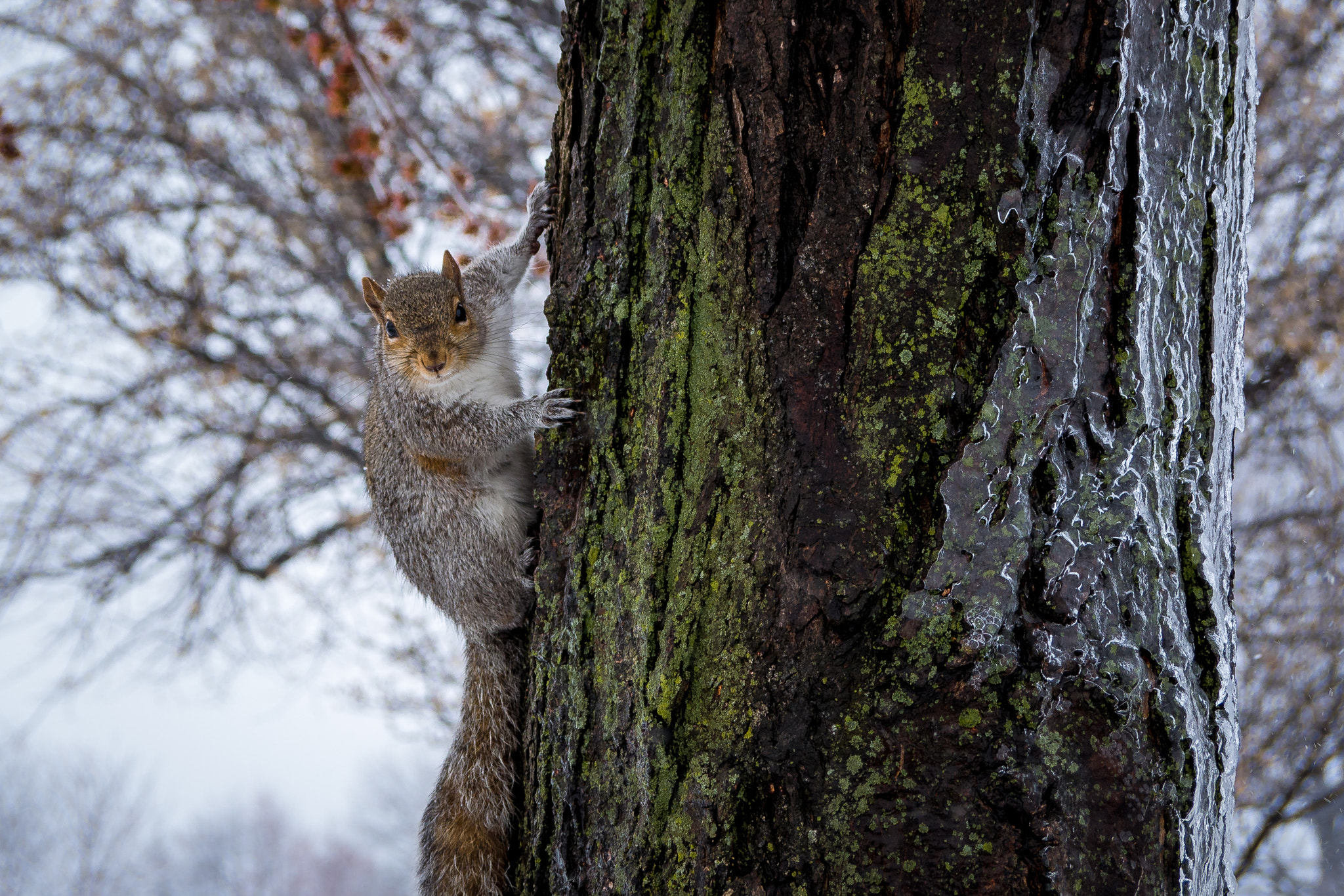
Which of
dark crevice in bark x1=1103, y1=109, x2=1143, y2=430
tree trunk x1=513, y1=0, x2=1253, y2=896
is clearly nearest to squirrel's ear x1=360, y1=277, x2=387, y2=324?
tree trunk x1=513, y1=0, x2=1253, y2=896

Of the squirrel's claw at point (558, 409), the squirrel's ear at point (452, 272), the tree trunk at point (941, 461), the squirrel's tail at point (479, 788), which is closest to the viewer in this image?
the tree trunk at point (941, 461)

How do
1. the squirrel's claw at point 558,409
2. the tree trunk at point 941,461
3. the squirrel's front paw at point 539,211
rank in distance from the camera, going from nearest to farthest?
the tree trunk at point 941,461, the squirrel's claw at point 558,409, the squirrel's front paw at point 539,211

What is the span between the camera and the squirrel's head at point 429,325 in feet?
6.43

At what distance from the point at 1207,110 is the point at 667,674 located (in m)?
0.89

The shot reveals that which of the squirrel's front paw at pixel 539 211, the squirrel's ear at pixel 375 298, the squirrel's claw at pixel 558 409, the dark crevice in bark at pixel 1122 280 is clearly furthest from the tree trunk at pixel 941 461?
the squirrel's ear at pixel 375 298

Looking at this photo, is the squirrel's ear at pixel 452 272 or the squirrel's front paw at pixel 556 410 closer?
the squirrel's front paw at pixel 556 410

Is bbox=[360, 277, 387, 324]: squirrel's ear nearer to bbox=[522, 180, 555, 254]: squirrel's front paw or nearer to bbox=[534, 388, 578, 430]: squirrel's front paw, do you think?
bbox=[522, 180, 555, 254]: squirrel's front paw

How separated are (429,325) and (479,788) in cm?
94

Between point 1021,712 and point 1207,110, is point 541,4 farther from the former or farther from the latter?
point 1021,712

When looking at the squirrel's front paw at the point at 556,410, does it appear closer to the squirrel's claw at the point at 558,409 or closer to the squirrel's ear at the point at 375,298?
the squirrel's claw at the point at 558,409

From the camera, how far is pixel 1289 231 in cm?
375

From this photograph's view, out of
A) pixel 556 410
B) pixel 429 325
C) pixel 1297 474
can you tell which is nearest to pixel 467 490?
pixel 429 325

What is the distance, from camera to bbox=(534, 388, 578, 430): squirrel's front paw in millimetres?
1329

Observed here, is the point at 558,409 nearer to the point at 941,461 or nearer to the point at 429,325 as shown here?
the point at 941,461
